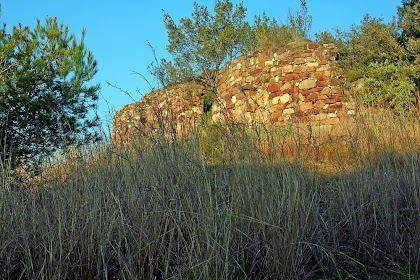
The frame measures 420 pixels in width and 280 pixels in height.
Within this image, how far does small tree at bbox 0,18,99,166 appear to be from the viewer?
5.46 metres

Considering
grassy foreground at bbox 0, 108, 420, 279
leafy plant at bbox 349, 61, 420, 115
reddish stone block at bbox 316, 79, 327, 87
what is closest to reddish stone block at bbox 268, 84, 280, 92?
reddish stone block at bbox 316, 79, 327, 87

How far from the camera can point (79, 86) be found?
657cm

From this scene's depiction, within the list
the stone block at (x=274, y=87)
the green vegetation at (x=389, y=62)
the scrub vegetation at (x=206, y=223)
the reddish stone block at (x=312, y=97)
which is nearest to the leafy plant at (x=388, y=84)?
the green vegetation at (x=389, y=62)

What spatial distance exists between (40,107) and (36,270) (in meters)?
3.76

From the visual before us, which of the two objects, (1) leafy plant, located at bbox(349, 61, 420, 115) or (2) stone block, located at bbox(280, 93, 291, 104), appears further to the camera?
(2) stone block, located at bbox(280, 93, 291, 104)

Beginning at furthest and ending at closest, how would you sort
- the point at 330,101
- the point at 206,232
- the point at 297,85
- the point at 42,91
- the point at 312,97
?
1. the point at 297,85
2. the point at 312,97
3. the point at 330,101
4. the point at 42,91
5. the point at 206,232

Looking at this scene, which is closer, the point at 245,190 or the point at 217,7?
the point at 245,190

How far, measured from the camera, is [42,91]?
5.98 metres

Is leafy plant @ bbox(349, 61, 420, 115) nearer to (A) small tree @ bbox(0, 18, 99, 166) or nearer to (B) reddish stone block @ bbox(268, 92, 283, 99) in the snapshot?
(B) reddish stone block @ bbox(268, 92, 283, 99)

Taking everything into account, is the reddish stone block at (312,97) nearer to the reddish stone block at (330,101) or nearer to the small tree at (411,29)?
the reddish stone block at (330,101)

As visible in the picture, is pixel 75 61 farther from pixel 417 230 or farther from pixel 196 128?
pixel 417 230

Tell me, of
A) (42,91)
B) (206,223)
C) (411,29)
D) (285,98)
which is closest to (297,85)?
(285,98)

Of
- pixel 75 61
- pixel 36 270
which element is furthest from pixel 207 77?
pixel 36 270

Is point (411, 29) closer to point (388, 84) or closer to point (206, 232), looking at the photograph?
point (388, 84)
